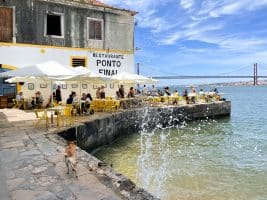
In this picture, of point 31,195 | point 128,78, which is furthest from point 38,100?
point 31,195

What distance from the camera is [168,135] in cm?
2169

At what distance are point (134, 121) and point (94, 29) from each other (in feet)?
24.4

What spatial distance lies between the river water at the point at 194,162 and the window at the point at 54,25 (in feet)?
27.7

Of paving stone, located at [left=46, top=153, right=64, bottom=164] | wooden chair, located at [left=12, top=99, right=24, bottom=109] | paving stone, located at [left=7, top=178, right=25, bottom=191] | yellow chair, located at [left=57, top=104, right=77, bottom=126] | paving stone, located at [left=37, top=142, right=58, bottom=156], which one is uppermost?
wooden chair, located at [left=12, top=99, right=24, bottom=109]

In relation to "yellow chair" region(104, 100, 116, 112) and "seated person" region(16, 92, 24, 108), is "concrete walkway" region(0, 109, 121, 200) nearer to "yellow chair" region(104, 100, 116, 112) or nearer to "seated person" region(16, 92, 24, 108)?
"yellow chair" region(104, 100, 116, 112)

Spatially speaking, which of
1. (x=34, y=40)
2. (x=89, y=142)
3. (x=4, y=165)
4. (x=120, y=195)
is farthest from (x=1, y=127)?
(x=34, y=40)

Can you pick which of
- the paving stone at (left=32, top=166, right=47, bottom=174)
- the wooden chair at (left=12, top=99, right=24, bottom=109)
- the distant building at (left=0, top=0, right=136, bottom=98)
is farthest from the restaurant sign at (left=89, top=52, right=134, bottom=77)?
the paving stone at (left=32, top=166, right=47, bottom=174)

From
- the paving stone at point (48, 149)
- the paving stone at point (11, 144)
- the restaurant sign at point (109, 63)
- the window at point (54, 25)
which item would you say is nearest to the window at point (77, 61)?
the restaurant sign at point (109, 63)

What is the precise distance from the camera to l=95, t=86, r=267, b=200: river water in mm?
10828

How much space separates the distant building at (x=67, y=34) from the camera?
2116cm

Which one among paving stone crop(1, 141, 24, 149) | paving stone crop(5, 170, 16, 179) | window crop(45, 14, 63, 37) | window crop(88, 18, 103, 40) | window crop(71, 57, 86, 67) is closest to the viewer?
paving stone crop(5, 170, 16, 179)

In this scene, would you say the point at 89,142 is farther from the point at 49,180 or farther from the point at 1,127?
the point at 49,180

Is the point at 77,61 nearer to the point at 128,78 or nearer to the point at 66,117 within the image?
the point at 128,78

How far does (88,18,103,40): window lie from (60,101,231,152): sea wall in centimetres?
617
